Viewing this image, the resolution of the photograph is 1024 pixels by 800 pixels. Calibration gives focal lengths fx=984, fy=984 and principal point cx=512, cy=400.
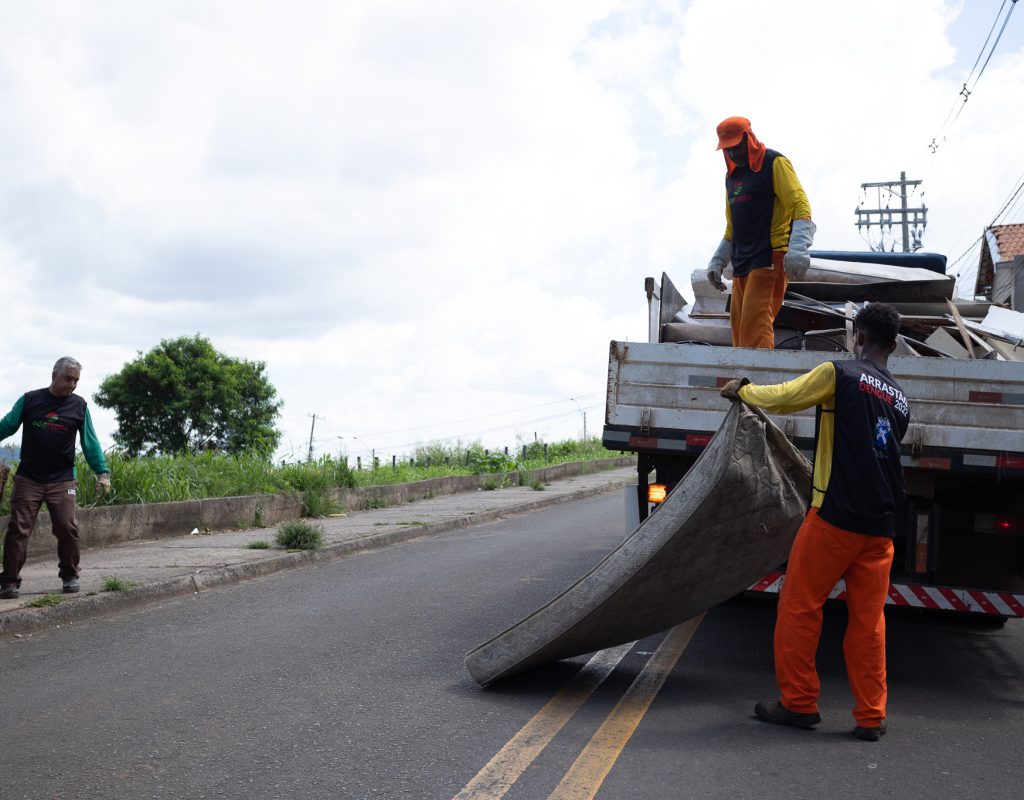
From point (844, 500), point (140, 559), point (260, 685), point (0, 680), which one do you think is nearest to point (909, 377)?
point (844, 500)

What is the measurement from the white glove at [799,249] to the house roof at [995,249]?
77.8ft

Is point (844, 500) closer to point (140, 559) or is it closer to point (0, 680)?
point (0, 680)

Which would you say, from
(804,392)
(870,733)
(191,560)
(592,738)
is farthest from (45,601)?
(870,733)

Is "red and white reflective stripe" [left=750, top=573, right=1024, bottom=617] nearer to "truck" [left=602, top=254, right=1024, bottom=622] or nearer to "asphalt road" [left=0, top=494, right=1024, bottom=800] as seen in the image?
"truck" [left=602, top=254, right=1024, bottom=622]

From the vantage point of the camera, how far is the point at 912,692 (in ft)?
17.6

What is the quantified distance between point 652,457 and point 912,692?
2.05 meters

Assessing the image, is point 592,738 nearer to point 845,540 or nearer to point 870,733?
point 870,733

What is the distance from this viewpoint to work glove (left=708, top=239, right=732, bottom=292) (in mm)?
7359

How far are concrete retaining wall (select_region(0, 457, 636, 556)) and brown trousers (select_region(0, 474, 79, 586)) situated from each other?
5.70ft

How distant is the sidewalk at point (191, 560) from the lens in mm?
7171

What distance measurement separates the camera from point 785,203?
688 centimetres

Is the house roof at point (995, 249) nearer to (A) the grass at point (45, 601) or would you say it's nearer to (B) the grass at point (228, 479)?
(B) the grass at point (228, 479)

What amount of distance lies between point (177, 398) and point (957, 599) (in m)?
41.1

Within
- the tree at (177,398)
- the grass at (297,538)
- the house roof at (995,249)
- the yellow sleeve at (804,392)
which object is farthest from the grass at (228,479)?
the tree at (177,398)
